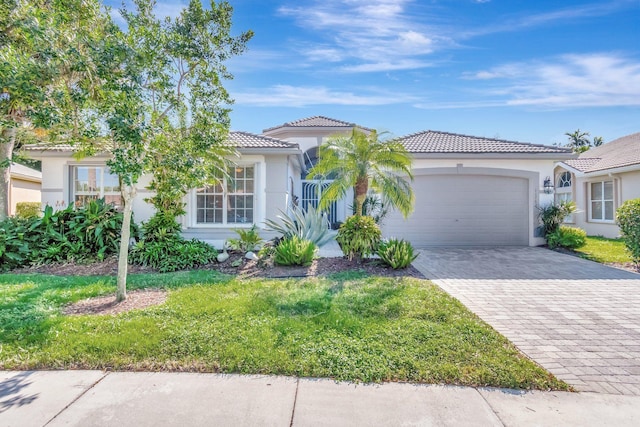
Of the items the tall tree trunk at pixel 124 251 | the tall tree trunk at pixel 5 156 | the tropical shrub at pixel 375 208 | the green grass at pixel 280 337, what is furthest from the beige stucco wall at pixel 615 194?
the tall tree trunk at pixel 5 156

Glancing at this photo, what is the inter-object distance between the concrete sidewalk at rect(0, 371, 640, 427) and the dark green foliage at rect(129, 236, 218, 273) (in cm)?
539

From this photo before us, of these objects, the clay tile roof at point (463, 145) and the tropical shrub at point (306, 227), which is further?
the clay tile roof at point (463, 145)

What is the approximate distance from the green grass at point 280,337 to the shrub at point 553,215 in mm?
9068

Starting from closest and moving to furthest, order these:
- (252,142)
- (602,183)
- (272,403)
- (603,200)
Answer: (272,403) → (252,142) → (603,200) → (602,183)

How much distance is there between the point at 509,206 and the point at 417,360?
1129 cm

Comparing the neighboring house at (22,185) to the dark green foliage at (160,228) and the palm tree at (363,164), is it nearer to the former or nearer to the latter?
the dark green foliage at (160,228)

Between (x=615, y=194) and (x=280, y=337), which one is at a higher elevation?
(x=615, y=194)

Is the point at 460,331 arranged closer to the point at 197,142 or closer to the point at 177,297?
the point at 177,297

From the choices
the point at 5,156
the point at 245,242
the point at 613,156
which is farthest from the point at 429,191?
the point at 5,156

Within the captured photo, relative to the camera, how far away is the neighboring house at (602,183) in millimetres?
14969

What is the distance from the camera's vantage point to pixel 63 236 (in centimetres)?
937

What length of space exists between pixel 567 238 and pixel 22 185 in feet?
97.6

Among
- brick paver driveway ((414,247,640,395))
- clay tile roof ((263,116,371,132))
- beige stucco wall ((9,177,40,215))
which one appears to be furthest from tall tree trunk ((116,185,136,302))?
beige stucco wall ((9,177,40,215))

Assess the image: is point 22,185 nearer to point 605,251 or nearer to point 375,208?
point 375,208
